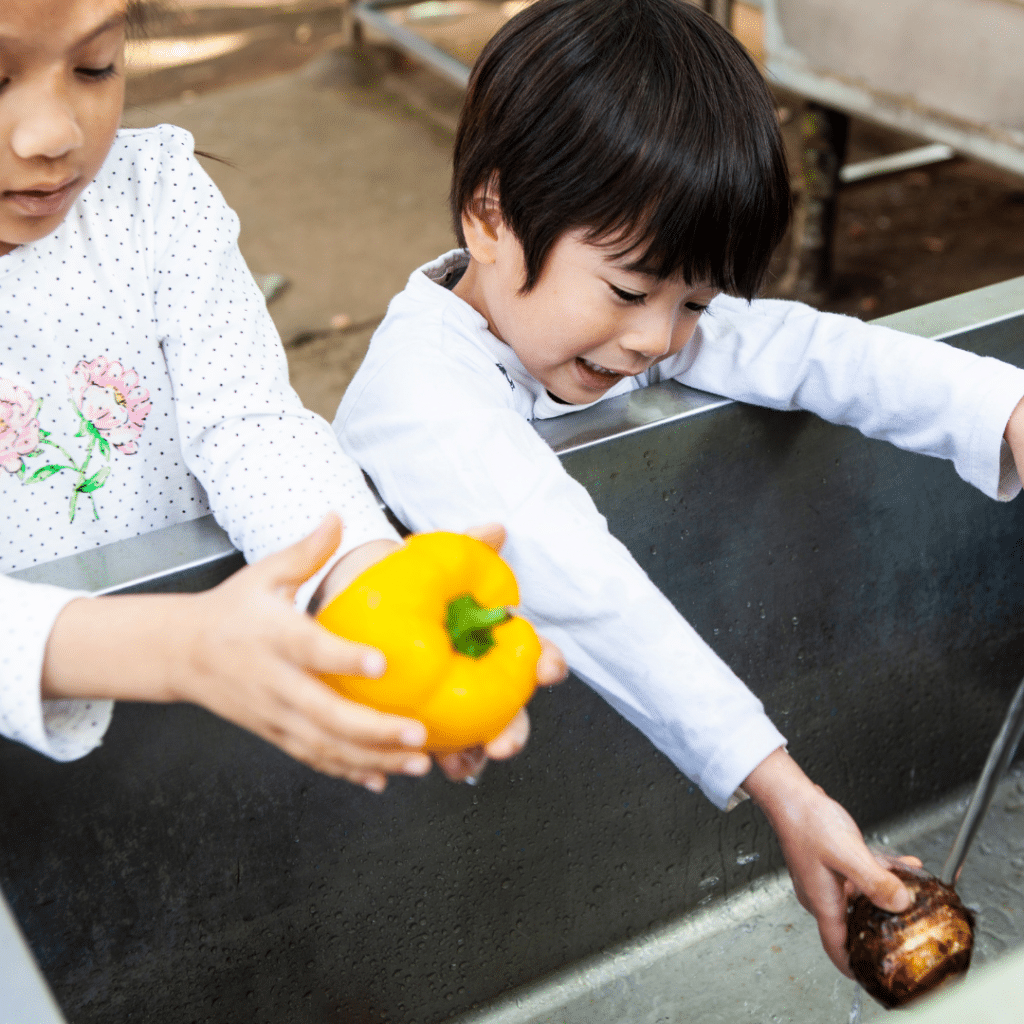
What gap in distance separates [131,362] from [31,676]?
1.59ft

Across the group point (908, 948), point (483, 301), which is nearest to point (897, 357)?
point (483, 301)

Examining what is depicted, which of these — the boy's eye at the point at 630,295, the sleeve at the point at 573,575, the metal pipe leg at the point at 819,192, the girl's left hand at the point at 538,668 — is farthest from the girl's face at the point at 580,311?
the metal pipe leg at the point at 819,192

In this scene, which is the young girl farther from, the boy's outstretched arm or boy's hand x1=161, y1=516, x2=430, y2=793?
the boy's outstretched arm

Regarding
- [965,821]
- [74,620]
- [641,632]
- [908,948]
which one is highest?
[74,620]

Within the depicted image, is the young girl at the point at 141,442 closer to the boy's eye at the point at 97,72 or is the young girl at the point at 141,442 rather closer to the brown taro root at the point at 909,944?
the boy's eye at the point at 97,72

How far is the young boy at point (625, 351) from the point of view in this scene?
91 cm

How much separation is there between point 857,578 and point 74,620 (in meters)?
0.89

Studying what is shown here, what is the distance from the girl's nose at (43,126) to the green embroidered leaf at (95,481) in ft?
1.28

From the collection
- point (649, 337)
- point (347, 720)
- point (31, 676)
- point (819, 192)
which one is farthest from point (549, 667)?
point (819, 192)

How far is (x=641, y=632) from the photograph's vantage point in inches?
35.8

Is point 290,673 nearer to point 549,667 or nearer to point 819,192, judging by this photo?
point 549,667

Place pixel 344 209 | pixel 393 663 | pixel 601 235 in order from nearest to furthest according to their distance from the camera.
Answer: pixel 393 663 < pixel 601 235 < pixel 344 209

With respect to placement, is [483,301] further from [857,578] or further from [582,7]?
[857,578]

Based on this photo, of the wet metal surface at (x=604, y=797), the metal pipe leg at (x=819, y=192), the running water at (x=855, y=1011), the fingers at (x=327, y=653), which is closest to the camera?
the fingers at (x=327, y=653)
